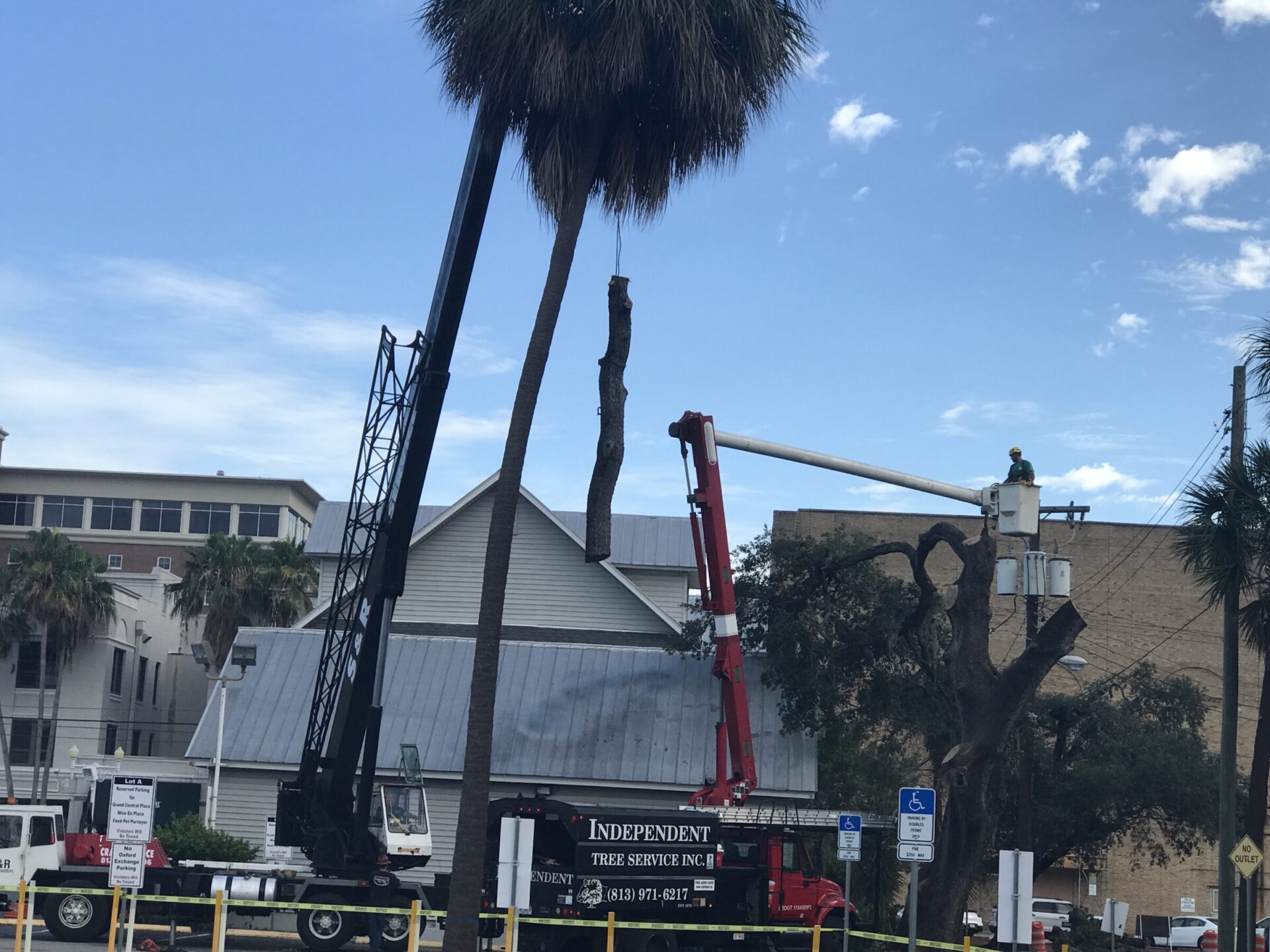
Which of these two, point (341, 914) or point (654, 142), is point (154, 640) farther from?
point (654, 142)

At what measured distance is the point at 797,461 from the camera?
1828 cm

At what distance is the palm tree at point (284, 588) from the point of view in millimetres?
53281

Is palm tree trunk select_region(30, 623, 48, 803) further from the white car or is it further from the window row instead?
the white car

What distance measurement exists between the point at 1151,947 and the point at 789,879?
19995 millimetres

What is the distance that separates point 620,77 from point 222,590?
38.2 m

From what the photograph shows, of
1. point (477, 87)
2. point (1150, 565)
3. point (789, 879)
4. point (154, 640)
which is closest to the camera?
point (477, 87)

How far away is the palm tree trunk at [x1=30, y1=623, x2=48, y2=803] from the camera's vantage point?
44719 mm

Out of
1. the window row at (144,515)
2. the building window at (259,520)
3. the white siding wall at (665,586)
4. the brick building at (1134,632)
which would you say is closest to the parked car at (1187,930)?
the brick building at (1134,632)

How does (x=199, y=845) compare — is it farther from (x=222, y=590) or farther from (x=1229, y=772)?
(x=222, y=590)

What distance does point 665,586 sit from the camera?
145ft

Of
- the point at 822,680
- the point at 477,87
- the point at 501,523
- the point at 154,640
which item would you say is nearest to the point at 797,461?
the point at 501,523

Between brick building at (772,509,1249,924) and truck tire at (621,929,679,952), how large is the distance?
32.0m

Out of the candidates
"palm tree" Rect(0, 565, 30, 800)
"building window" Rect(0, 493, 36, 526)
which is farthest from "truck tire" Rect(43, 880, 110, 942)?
"building window" Rect(0, 493, 36, 526)

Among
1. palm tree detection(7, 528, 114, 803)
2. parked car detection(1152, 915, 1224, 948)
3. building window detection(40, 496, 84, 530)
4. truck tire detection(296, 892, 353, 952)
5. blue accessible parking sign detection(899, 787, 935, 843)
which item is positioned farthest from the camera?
building window detection(40, 496, 84, 530)
